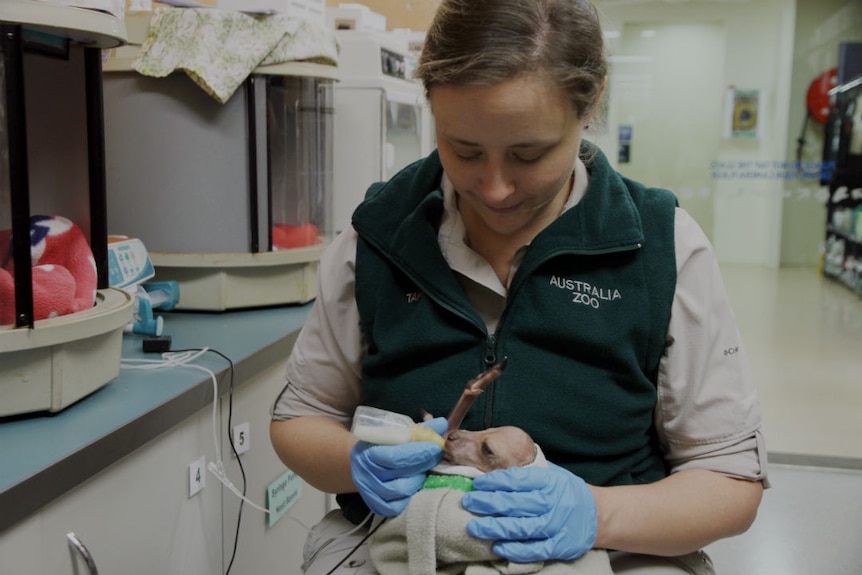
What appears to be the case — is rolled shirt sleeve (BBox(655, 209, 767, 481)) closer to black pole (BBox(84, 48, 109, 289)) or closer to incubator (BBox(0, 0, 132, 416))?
incubator (BBox(0, 0, 132, 416))

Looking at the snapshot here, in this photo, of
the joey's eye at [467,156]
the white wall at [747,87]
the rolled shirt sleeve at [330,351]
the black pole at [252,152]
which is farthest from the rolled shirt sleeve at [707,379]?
the white wall at [747,87]

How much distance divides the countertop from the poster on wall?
2.27 metres

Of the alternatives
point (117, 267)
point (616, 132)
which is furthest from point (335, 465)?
point (616, 132)

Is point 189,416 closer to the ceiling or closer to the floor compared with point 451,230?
closer to the floor

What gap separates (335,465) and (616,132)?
2634 mm

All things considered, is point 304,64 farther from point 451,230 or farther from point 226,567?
point 226,567

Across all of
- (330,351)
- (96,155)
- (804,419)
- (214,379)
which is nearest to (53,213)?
(96,155)

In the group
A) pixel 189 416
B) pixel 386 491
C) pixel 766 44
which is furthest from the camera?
pixel 766 44

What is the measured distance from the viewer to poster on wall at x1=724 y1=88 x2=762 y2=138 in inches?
134

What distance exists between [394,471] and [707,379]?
451 millimetres

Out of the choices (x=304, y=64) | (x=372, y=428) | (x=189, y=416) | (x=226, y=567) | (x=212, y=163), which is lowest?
(x=226, y=567)

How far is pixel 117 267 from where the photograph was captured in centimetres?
179

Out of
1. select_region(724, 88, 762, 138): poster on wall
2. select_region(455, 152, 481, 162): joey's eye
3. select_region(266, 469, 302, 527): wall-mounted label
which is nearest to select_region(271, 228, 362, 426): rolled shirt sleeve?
select_region(455, 152, 481, 162): joey's eye

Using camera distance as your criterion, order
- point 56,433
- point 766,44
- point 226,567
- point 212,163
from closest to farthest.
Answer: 1. point 56,433
2. point 226,567
3. point 212,163
4. point 766,44
